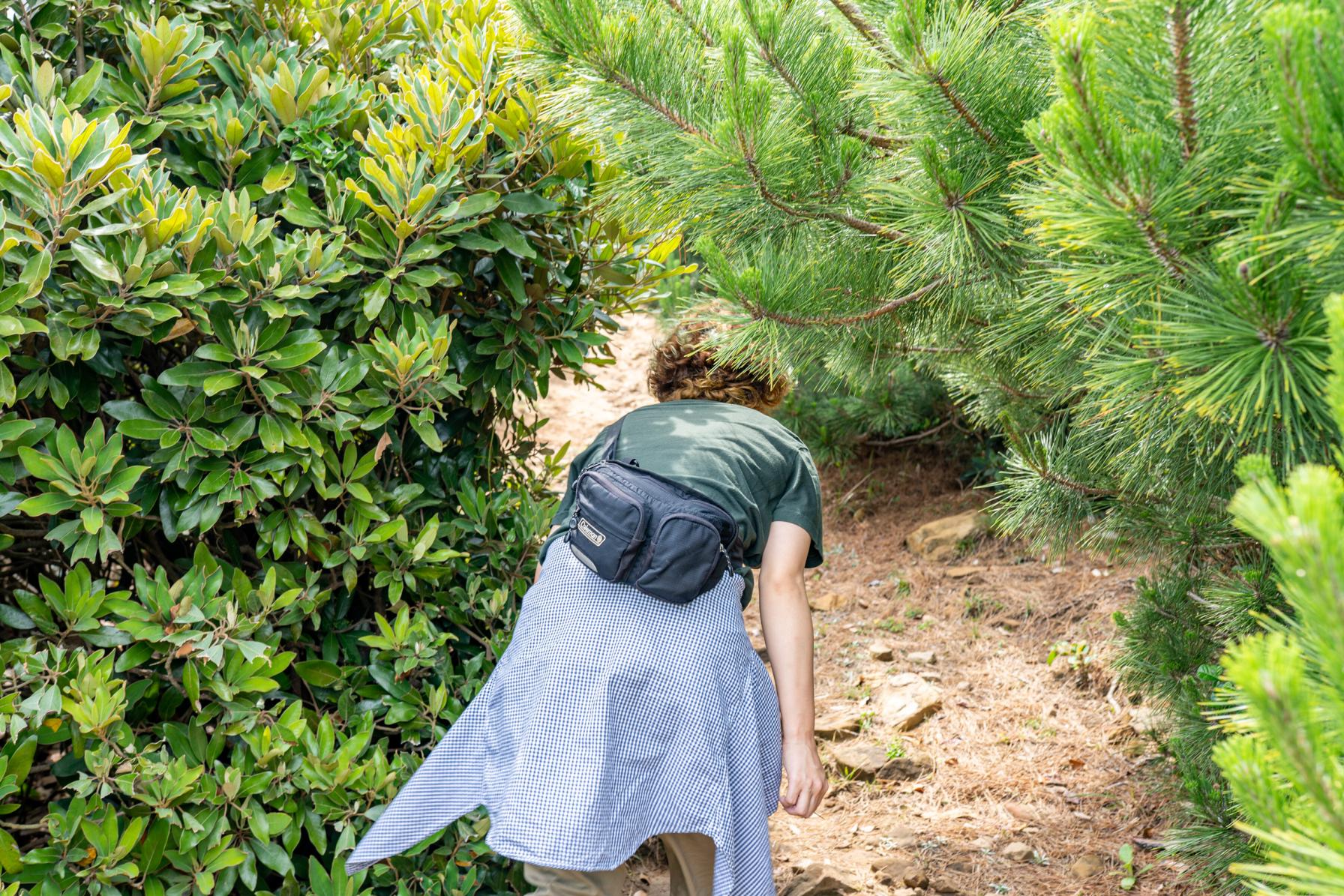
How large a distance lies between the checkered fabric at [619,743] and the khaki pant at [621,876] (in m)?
0.17

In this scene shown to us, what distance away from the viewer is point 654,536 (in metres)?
1.89

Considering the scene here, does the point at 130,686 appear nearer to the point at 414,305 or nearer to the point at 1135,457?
the point at 414,305

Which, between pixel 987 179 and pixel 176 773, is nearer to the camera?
pixel 987 179

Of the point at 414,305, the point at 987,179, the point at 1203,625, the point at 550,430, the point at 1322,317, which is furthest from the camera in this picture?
the point at 550,430

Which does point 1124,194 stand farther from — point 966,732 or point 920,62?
point 966,732

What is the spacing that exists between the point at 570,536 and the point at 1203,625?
173 centimetres

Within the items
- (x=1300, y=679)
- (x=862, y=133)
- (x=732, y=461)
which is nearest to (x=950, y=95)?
(x=862, y=133)

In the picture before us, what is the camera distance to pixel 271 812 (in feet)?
7.05

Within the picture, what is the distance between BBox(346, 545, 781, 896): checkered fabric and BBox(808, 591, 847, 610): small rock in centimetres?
283

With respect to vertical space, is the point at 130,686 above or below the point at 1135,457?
below

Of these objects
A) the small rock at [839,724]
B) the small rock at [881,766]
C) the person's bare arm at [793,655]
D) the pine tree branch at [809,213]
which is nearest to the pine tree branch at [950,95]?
the pine tree branch at [809,213]

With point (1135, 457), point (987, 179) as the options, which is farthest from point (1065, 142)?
point (1135, 457)

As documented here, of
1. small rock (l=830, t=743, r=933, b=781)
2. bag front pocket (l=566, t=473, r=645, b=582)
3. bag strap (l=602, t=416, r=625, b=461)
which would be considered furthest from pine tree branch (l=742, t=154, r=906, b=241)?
small rock (l=830, t=743, r=933, b=781)

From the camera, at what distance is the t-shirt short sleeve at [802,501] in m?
2.09
